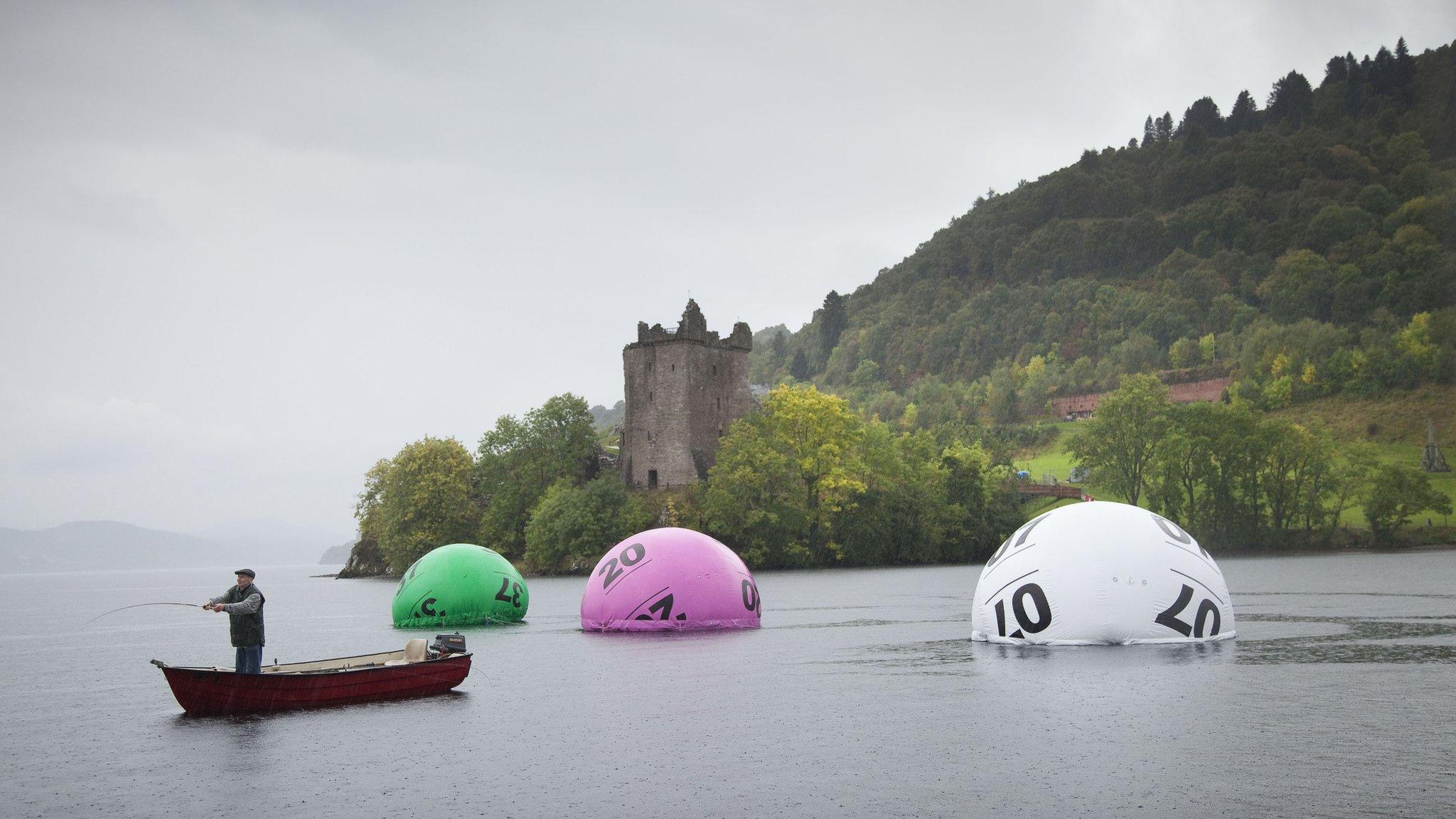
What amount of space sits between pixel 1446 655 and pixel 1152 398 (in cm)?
9035

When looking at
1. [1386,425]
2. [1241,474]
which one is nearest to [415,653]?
[1241,474]

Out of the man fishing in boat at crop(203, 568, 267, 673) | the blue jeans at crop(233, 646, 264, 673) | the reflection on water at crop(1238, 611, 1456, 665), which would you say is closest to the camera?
the man fishing in boat at crop(203, 568, 267, 673)

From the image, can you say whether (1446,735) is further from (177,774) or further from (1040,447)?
(1040,447)

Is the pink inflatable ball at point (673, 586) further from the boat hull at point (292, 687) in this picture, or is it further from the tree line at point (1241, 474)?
the tree line at point (1241, 474)

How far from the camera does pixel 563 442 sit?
111000mm

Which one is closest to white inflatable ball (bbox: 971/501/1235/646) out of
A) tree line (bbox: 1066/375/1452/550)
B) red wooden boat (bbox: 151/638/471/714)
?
red wooden boat (bbox: 151/638/471/714)

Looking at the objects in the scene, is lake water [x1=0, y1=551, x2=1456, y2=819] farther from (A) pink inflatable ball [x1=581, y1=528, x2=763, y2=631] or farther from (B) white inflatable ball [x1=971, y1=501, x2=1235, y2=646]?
(A) pink inflatable ball [x1=581, y1=528, x2=763, y2=631]

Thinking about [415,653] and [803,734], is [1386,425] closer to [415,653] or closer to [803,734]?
[415,653]

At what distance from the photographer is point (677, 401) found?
113 metres

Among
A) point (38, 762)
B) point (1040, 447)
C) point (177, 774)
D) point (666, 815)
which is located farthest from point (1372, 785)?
point (1040, 447)

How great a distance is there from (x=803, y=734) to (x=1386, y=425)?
487 feet

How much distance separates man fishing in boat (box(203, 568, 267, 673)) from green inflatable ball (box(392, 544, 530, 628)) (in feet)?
58.3

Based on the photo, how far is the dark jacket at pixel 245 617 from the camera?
2227cm

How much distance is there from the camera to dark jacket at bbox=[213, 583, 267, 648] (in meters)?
22.3
